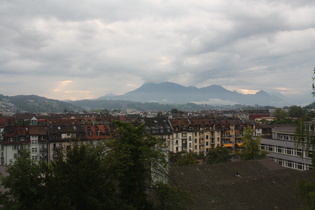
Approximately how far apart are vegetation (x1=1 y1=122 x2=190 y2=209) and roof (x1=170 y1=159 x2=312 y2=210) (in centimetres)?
381

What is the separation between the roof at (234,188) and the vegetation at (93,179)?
3806 mm

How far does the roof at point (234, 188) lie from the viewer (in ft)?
59.7

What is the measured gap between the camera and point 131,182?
13.8 m

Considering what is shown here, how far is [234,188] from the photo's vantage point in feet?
65.0

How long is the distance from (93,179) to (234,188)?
40.2 feet

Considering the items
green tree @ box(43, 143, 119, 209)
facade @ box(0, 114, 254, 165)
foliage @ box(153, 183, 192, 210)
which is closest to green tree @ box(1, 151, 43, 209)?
green tree @ box(43, 143, 119, 209)

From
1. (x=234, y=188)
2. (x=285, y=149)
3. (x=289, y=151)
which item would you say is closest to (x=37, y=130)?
(x=234, y=188)

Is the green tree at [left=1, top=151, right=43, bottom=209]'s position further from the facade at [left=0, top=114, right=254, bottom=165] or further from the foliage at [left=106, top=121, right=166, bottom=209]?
the facade at [left=0, top=114, right=254, bottom=165]

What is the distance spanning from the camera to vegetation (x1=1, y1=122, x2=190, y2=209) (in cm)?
1203

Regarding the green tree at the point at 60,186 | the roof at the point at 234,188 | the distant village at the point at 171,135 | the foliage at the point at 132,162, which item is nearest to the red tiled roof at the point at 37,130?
the distant village at the point at 171,135

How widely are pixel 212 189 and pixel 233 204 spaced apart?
1961 millimetres

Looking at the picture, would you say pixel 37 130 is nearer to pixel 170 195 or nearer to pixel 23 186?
pixel 23 186

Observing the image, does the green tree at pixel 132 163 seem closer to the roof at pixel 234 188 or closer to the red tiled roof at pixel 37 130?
the roof at pixel 234 188

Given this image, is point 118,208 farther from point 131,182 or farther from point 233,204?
point 233,204
